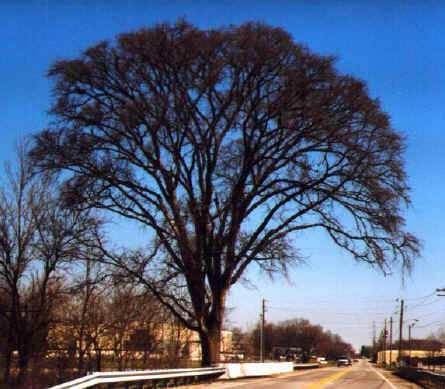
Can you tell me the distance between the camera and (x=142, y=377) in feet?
80.7

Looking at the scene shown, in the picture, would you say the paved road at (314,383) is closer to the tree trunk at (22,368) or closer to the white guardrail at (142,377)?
the white guardrail at (142,377)

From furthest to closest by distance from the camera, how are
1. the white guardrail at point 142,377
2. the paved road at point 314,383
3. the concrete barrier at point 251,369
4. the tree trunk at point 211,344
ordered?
the concrete barrier at point 251,369, the tree trunk at point 211,344, the paved road at point 314,383, the white guardrail at point 142,377

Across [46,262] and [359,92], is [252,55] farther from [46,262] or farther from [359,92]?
[46,262]

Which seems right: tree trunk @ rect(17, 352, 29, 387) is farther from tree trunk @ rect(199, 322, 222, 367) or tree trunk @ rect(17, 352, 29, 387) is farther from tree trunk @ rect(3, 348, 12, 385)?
tree trunk @ rect(199, 322, 222, 367)

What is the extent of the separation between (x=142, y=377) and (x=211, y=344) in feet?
41.0

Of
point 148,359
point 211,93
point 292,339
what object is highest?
point 211,93

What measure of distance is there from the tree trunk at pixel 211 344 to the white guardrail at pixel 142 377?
2.71ft

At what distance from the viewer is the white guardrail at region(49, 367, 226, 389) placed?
1909 centimetres

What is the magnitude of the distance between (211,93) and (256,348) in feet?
417

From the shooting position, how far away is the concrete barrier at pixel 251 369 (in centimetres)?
3752

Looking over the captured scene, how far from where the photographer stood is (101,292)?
3672cm

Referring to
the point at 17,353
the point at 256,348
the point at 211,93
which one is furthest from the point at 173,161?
the point at 256,348

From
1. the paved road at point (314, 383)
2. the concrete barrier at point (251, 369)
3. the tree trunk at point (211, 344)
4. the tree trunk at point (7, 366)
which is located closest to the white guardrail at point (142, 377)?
the tree trunk at point (211, 344)

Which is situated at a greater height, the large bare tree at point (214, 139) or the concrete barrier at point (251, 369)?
the large bare tree at point (214, 139)
